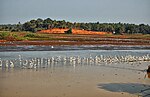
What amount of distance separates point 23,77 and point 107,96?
205 inches

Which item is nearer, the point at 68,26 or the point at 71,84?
the point at 71,84

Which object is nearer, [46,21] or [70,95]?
[70,95]

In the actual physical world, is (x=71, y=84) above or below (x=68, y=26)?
below

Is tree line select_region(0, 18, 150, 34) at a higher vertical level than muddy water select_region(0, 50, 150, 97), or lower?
higher

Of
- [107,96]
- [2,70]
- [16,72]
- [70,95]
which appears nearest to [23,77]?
[16,72]

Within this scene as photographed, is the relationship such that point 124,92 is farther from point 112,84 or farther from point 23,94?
point 23,94

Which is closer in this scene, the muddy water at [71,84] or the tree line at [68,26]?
the muddy water at [71,84]

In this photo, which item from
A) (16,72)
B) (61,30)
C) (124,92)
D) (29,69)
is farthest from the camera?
(61,30)

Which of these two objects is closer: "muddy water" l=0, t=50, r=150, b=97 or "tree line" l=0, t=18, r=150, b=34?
"muddy water" l=0, t=50, r=150, b=97

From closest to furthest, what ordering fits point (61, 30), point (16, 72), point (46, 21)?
point (16, 72)
point (61, 30)
point (46, 21)

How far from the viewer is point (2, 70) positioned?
54.1 ft

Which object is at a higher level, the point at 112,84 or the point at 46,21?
the point at 46,21

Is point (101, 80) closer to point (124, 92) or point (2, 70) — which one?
point (124, 92)

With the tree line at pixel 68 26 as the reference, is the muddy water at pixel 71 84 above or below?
below
